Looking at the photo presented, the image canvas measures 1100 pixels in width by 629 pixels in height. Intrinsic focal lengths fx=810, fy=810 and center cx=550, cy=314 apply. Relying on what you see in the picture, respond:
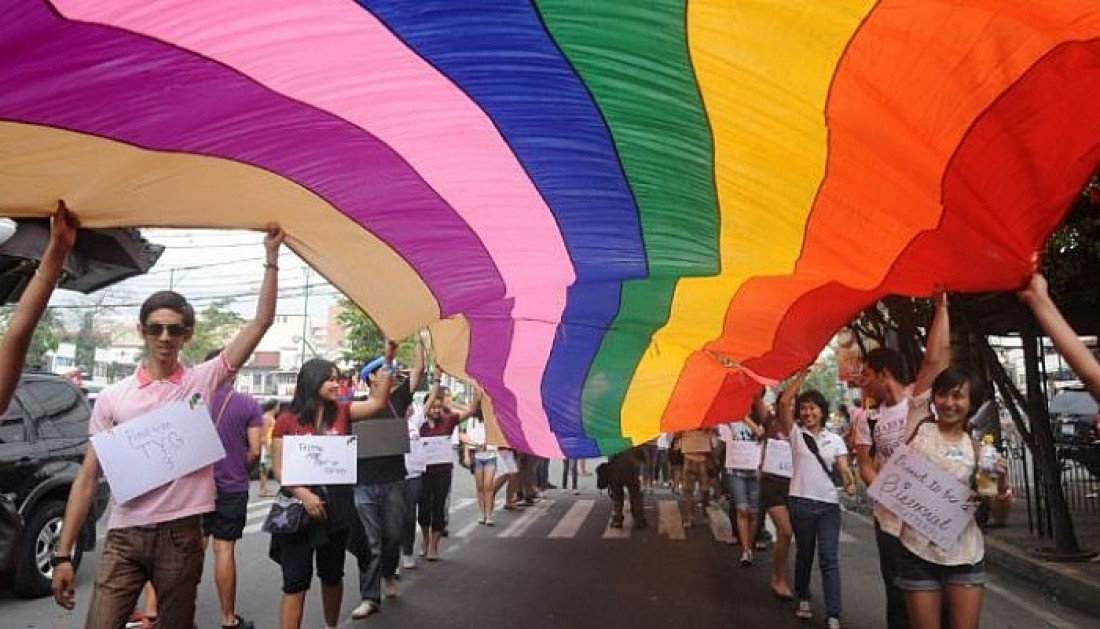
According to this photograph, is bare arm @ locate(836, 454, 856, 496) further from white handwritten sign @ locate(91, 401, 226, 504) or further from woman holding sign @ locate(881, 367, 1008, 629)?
white handwritten sign @ locate(91, 401, 226, 504)

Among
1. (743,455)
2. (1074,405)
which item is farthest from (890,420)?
(1074,405)

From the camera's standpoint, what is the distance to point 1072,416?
18344mm

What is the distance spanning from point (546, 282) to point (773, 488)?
3.33 metres

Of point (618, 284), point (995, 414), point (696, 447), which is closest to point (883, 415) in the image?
point (618, 284)

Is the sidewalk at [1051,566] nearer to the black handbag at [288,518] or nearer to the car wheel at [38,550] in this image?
the black handbag at [288,518]

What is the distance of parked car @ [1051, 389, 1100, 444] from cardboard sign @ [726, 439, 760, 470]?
10.9 metres

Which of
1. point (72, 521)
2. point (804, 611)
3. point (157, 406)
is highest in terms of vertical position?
point (157, 406)

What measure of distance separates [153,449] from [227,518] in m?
2.69

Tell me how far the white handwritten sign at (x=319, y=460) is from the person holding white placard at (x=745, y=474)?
483cm

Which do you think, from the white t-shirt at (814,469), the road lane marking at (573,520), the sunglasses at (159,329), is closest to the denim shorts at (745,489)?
the white t-shirt at (814,469)

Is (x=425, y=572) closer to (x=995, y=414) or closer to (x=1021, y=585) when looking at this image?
(x=1021, y=585)

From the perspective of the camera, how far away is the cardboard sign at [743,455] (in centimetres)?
862

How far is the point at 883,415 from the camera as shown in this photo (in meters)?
4.53

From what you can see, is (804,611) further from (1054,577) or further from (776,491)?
(1054,577)
